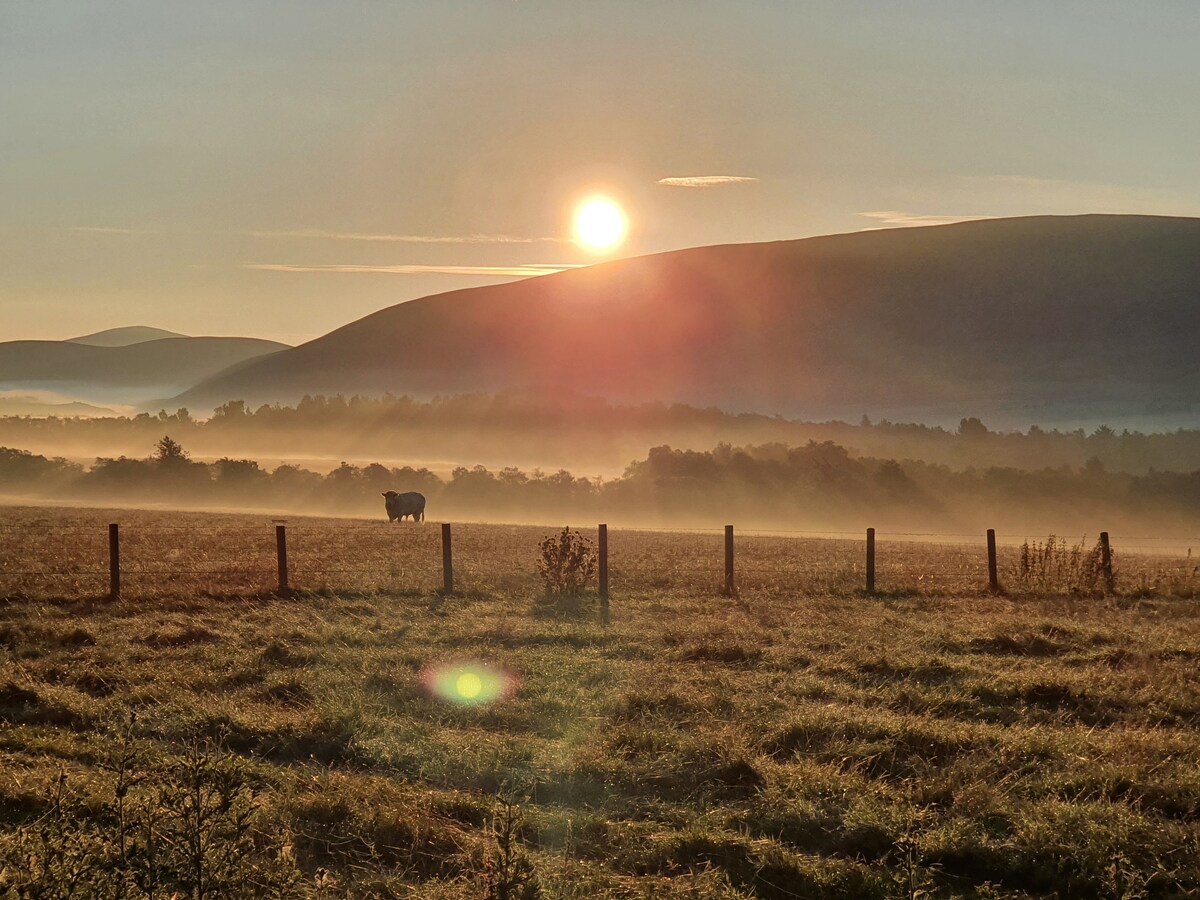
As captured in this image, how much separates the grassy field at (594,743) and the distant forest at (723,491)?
4374 cm

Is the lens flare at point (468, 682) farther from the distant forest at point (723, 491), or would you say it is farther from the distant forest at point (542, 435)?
the distant forest at point (542, 435)

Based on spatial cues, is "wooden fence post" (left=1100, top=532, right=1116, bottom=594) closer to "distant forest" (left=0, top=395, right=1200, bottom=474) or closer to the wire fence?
the wire fence

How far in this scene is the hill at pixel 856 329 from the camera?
114812 mm

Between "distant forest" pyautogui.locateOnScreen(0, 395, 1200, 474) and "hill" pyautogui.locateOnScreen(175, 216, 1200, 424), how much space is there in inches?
453

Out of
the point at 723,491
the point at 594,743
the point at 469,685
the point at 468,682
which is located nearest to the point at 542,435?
the point at 723,491

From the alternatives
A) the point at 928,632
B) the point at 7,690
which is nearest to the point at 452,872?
the point at 7,690

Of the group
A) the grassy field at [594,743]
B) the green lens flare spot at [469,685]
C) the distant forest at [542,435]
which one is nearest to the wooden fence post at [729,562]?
the grassy field at [594,743]

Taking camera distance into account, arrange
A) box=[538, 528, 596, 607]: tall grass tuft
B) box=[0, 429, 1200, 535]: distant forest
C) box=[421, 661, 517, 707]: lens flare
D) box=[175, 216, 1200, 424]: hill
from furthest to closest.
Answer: box=[175, 216, 1200, 424]: hill < box=[0, 429, 1200, 535]: distant forest < box=[538, 528, 596, 607]: tall grass tuft < box=[421, 661, 517, 707]: lens flare

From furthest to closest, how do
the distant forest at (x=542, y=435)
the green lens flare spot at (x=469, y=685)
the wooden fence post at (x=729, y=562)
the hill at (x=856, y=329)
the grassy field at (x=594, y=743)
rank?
1. the hill at (x=856, y=329)
2. the distant forest at (x=542, y=435)
3. the wooden fence post at (x=729, y=562)
4. the green lens flare spot at (x=469, y=685)
5. the grassy field at (x=594, y=743)

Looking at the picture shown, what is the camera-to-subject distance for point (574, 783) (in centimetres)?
891

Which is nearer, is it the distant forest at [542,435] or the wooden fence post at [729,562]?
the wooden fence post at [729,562]

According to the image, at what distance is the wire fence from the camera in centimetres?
2020

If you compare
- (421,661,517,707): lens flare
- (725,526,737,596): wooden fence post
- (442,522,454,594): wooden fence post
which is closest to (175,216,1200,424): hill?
(725,526,737,596): wooden fence post

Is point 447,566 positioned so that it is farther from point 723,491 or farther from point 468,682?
point 723,491
